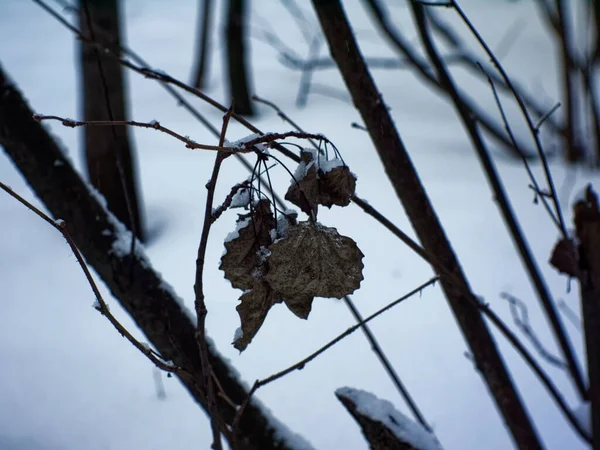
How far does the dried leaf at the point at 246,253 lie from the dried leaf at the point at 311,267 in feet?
0.09

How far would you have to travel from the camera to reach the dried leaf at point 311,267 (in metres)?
0.51

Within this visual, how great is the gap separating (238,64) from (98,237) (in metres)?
4.39

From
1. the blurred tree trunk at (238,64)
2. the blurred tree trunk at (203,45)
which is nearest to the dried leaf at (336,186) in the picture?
the blurred tree trunk at (238,64)

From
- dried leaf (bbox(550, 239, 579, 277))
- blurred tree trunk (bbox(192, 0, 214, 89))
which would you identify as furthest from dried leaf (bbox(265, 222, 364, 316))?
blurred tree trunk (bbox(192, 0, 214, 89))

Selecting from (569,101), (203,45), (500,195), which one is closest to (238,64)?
(203,45)

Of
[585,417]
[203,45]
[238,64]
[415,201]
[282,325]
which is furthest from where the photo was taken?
[203,45]

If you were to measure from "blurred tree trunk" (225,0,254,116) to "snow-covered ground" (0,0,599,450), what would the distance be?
114 centimetres

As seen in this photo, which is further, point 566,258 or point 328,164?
point 566,258

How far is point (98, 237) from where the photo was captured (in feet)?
2.93

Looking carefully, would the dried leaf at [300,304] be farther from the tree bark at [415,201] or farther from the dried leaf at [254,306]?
the tree bark at [415,201]

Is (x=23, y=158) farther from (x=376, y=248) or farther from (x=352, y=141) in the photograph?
(x=352, y=141)

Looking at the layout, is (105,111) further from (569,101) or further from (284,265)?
(569,101)

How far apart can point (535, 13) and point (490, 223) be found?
8.10m

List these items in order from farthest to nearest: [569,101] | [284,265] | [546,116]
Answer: [569,101], [546,116], [284,265]
